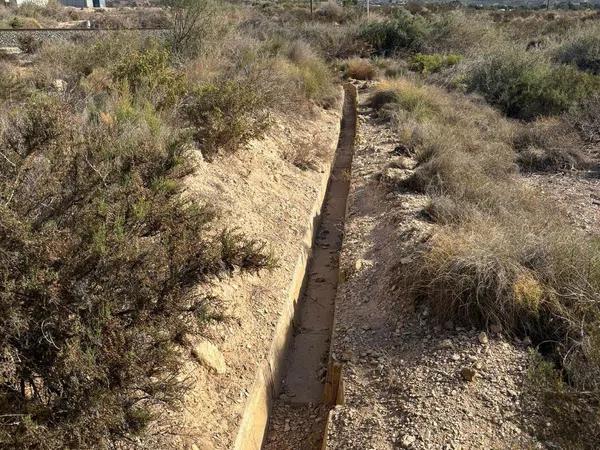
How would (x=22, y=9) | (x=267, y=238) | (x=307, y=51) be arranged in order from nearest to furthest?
(x=267, y=238)
(x=307, y=51)
(x=22, y=9)

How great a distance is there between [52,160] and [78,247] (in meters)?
0.91

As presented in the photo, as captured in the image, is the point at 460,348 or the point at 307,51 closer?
the point at 460,348

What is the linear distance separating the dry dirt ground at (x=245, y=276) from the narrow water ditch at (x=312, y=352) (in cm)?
67

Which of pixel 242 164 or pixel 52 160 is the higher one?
pixel 52 160

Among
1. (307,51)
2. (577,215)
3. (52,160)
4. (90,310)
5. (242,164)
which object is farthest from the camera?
(307,51)

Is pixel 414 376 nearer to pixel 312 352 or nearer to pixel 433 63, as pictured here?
pixel 312 352

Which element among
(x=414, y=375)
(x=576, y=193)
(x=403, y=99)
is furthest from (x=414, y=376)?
(x=403, y=99)

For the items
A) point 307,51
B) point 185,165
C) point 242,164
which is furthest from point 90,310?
point 307,51

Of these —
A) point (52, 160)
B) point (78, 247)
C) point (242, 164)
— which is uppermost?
point (52, 160)

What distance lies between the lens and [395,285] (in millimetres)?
7051

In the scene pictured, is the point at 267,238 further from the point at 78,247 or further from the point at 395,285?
the point at 78,247

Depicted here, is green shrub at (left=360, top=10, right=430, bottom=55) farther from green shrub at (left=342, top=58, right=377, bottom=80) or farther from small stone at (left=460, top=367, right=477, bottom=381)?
small stone at (left=460, top=367, right=477, bottom=381)

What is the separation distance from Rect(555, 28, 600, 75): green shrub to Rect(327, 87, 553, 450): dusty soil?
14.8 meters

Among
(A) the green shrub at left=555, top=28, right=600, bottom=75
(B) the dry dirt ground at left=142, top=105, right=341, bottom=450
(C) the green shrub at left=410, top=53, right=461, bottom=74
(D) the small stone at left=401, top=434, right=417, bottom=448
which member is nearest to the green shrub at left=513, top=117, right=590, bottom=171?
(B) the dry dirt ground at left=142, top=105, right=341, bottom=450
